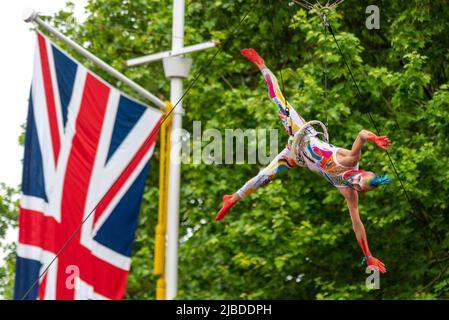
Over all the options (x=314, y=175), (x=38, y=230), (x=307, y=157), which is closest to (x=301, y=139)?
(x=307, y=157)

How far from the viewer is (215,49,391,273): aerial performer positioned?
41.5 feet

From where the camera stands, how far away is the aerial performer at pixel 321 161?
12648mm

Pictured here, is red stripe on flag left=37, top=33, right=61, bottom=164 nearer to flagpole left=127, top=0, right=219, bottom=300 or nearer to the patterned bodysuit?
flagpole left=127, top=0, right=219, bottom=300

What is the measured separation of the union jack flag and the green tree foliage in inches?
69.2

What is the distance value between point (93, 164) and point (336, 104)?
3259 mm

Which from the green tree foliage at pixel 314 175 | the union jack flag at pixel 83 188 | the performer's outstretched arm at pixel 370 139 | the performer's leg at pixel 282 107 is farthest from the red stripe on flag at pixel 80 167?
the performer's outstretched arm at pixel 370 139

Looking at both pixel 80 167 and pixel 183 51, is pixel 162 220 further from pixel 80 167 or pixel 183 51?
pixel 183 51

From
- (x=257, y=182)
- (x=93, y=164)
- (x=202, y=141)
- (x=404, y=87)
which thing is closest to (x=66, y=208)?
(x=93, y=164)

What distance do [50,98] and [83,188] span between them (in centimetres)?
128

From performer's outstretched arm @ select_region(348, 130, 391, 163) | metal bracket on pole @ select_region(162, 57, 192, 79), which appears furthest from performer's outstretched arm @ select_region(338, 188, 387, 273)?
metal bracket on pole @ select_region(162, 57, 192, 79)

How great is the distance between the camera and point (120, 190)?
813 inches

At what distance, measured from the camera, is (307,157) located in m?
13.1

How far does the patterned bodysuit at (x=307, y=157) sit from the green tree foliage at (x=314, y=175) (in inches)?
263
